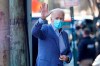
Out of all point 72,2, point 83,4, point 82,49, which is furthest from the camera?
point 83,4

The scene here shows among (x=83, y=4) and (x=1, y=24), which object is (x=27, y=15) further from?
(x=83, y=4)

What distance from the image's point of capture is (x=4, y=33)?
12.0ft

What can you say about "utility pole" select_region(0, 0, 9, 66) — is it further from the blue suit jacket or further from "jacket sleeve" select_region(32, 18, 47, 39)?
the blue suit jacket

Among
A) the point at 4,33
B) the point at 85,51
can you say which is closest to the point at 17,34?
the point at 4,33

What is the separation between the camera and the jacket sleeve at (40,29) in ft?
14.9

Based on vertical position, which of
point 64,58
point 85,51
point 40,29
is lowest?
point 85,51

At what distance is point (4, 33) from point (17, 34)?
0.13 m

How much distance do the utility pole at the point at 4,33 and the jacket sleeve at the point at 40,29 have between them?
2.95ft

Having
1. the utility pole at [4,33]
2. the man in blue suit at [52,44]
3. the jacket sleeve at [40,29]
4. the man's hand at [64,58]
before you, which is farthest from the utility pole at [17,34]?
the man's hand at [64,58]

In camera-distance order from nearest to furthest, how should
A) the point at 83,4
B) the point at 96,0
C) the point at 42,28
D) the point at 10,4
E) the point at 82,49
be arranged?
1. the point at 10,4
2. the point at 42,28
3. the point at 82,49
4. the point at 96,0
5. the point at 83,4

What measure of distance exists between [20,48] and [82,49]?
778cm

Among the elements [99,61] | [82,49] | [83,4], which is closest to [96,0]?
[82,49]

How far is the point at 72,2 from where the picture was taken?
10.6m

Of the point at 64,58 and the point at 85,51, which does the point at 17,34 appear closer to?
the point at 64,58
